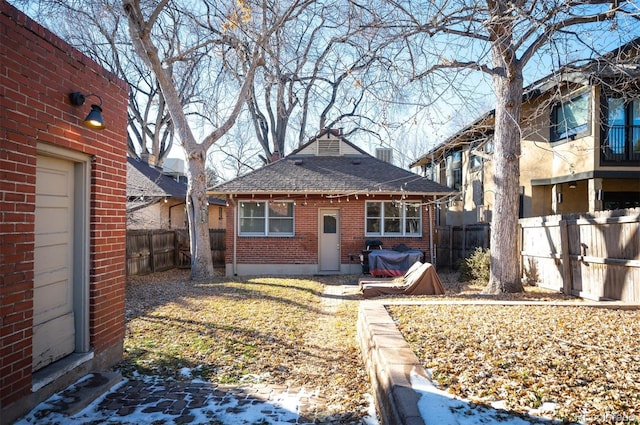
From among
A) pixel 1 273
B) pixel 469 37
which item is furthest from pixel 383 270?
pixel 1 273

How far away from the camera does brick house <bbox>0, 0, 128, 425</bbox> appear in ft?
10.8

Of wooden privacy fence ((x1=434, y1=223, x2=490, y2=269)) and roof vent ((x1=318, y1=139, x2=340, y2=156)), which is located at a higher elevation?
roof vent ((x1=318, y1=139, x2=340, y2=156))

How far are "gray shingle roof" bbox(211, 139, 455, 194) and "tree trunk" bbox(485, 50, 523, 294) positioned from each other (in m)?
4.41

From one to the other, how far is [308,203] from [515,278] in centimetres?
762

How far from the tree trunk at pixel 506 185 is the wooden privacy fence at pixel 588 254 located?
93cm

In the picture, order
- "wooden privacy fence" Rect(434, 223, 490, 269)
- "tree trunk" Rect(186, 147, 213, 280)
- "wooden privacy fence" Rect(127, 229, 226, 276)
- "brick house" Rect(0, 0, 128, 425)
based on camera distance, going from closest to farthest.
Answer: "brick house" Rect(0, 0, 128, 425), "tree trunk" Rect(186, 147, 213, 280), "wooden privacy fence" Rect(434, 223, 490, 269), "wooden privacy fence" Rect(127, 229, 226, 276)

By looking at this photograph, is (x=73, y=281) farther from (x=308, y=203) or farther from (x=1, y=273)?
(x=308, y=203)

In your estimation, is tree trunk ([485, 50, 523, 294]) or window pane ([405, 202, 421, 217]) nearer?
tree trunk ([485, 50, 523, 294])

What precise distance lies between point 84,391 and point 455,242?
48.6 feet

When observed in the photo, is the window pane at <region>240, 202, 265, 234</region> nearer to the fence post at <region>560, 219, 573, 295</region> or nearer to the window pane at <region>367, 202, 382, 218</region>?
the window pane at <region>367, 202, 382, 218</region>

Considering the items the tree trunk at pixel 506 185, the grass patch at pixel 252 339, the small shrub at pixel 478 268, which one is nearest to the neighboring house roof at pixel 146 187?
the grass patch at pixel 252 339

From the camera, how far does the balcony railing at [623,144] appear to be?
43.4 ft

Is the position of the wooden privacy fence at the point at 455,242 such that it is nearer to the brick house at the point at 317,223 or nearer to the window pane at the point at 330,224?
the brick house at the point at 317,223

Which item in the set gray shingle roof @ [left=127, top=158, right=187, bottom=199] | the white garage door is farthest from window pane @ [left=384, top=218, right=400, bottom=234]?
the white garage door
